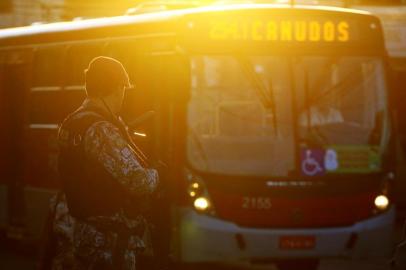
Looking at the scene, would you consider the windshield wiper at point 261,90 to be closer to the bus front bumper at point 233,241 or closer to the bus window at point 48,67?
the bus front bumper at point 233,241

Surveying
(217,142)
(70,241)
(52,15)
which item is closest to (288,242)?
(217,142)

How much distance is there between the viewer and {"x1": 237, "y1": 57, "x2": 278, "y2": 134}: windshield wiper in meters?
10.4

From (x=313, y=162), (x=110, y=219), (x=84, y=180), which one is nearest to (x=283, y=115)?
(x=313, y=162)

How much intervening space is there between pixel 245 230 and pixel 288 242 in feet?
1.35

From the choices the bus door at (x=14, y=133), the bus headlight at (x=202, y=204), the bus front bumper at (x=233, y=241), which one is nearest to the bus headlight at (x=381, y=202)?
the bus front bumper at (x=233, y=241)

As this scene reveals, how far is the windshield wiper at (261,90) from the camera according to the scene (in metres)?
10.4

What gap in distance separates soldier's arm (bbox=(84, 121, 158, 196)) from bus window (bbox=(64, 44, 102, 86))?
6.25 meters

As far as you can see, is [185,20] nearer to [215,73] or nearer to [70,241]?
[215,73]

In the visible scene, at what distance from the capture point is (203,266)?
40.9ft

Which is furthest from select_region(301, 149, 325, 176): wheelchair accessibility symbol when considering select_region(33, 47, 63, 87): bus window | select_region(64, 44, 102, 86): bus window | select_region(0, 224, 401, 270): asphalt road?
select_region(33, 47, 63, 87): bus window

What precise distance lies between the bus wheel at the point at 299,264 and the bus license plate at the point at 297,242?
1002 mm

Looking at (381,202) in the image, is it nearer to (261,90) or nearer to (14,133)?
(261,90)

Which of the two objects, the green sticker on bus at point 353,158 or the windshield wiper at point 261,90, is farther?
the green sticker on bus at point 353,158

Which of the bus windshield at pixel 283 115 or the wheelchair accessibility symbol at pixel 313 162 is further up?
the bus windshield at pixel 283 115
